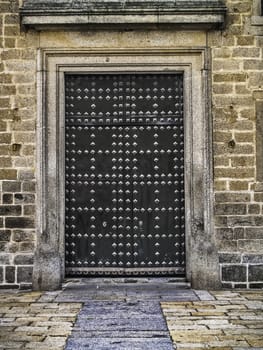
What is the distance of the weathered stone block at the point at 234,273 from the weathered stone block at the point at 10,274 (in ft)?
9.22

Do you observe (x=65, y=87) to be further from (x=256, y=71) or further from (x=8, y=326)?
(x=8, y=326)

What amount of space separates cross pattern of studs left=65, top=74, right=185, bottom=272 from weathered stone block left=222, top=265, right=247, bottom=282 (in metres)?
Result: 0.67

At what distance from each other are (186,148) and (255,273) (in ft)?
6.33

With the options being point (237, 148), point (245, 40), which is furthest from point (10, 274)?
point (245, 40)

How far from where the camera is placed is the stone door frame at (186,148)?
8.38m

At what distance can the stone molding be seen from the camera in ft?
27.4

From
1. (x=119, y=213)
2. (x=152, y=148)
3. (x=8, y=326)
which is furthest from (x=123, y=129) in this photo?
(x=8, y=326)

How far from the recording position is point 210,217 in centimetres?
844

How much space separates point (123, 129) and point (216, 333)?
12.7 feet

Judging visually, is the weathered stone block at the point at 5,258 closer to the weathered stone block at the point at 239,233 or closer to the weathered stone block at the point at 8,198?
the weathered stone block at the point at 8,198

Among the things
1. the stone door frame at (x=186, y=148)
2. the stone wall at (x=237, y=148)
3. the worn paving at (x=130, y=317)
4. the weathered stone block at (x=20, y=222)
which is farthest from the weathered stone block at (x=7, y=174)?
the stone wall at (x=237, y=148)

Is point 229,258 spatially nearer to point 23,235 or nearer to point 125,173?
point 125,173

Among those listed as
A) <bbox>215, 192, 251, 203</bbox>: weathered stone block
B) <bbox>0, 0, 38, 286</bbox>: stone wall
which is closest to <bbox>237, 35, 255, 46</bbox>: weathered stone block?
<bbox>215, 192, 251, 203</bbox>: weathered stone block

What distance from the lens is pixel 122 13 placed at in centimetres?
840
